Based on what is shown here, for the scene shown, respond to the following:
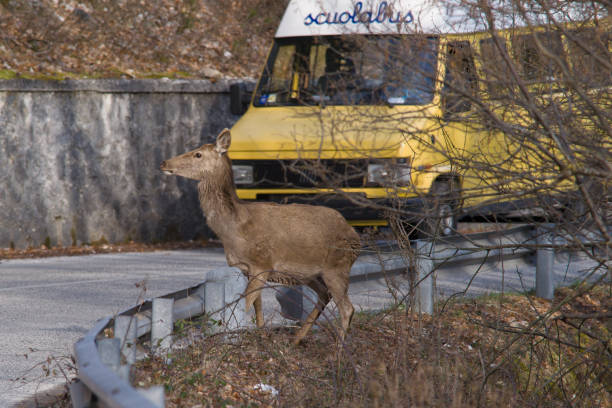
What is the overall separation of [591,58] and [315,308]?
107 inches

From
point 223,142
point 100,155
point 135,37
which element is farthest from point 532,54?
point 135,37

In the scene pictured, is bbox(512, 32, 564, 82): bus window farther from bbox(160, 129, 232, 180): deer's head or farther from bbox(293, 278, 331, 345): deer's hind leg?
bbox(160, 129, 232, 180): deer's head

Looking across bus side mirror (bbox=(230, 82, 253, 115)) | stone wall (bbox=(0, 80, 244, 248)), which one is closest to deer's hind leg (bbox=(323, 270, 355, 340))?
bus side mirror (bbox=(230, 82, 253, 115))

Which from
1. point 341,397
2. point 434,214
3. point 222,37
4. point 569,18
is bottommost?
point 341,397

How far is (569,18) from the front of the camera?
18.5 ft

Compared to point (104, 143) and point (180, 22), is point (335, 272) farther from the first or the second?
point (180, 22)

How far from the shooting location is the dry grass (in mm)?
5020

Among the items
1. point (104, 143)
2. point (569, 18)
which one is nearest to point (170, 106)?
point (104, 143)

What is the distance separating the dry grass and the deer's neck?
0.93m

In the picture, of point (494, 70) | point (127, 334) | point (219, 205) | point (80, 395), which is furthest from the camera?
point (219, 205)

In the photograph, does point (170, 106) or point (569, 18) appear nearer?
point (569, 18)

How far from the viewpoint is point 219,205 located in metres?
7.06

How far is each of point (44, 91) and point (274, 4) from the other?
9.80 metres

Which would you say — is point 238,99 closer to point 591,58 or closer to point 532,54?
point 532,54
